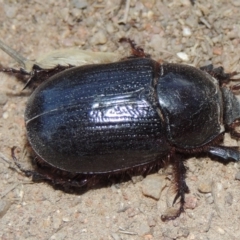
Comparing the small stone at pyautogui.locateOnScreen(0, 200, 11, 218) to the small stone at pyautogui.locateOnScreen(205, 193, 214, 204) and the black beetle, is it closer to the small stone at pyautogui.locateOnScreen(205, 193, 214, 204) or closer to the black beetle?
the black beetle

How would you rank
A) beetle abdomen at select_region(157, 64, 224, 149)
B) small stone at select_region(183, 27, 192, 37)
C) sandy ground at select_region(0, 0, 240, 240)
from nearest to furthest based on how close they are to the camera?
beetle abdomen at select_region(157, 64, 224, 149)
sandy ground at select_region(0, 0, 240, 240)
small stone at select_region(183, 27, 192, 37)

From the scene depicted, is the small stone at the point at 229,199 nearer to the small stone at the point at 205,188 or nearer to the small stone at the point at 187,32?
the small stone at the point at 205,188

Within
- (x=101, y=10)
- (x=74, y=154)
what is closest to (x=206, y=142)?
(x=74, y=154)

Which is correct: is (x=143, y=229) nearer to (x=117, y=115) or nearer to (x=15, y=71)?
(x=117, y=115)

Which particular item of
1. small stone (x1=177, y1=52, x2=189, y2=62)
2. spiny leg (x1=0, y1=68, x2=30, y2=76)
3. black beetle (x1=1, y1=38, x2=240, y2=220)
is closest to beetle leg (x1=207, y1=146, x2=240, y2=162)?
black beetle (x1=1, y1=38, x2=240, y2=220)

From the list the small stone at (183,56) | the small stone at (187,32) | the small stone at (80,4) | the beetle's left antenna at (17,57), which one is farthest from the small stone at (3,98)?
the small stone at (187,32)

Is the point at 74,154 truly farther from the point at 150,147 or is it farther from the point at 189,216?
the point at 189,216
